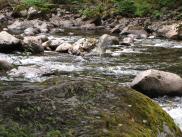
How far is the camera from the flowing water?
10281 millimetres

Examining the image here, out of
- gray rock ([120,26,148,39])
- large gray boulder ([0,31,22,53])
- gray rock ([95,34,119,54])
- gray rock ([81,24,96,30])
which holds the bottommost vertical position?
gray rock ([81,24,96,30])

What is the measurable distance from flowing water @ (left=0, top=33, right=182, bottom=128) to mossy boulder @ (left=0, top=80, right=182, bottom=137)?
3.14 meters

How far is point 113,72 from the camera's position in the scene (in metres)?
11.6

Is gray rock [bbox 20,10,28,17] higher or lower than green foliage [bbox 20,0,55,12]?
lower

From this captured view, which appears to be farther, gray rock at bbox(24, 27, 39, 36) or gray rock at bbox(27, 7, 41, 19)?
gray rock at bbox(27, 7, 41, 19)

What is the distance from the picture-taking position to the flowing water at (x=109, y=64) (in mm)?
10281

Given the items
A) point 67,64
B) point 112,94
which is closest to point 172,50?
point 67,64

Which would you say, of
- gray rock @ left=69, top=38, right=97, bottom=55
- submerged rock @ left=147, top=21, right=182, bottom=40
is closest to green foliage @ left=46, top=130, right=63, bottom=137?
gray rock @ left=69, top=38, right=97, bottom=55

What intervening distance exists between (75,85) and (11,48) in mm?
11100

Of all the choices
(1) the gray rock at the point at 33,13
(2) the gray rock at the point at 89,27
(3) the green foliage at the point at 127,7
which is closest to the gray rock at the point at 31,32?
(2) the gray rock at the point at 89,27

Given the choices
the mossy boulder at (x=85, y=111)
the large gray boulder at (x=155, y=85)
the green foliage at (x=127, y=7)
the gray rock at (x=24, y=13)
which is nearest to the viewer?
the mossy boulder at (x=85, y=111)

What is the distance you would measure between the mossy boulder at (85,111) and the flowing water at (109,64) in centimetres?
314

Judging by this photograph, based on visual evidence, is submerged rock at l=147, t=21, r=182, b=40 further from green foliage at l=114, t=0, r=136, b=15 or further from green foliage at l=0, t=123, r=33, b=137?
green foliage at l=0, t=123, r=33, b=137

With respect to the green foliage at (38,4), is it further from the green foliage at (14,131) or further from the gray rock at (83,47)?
the green foliage at (14,131)
